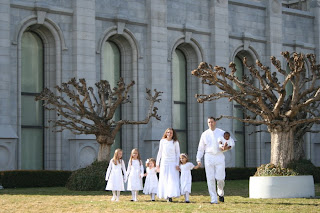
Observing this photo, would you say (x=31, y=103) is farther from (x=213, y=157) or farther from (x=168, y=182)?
(x=213, y=157)

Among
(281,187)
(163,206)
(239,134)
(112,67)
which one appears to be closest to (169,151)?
(163,206)

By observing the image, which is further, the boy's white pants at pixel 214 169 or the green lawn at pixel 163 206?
the boy's white pants at pixel 214 169

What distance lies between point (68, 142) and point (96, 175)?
A: 6110 millimetres

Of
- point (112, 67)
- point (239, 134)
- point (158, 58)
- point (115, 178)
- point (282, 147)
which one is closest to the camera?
point (115, 178)

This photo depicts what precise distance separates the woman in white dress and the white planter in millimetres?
2887

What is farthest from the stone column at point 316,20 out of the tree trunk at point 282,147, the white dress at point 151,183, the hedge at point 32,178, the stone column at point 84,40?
the white dress at point 151,183

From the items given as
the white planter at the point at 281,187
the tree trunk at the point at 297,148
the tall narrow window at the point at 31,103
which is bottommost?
the white planter at the point at 281,187

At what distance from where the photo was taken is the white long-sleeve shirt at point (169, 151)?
1922 centimetres

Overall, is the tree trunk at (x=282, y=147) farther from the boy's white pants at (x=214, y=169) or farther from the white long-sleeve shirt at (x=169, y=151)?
the white long-sleeve shirt at (x=169, y=151)

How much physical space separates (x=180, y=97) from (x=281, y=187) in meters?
17.8

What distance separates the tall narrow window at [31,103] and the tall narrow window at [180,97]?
824cm

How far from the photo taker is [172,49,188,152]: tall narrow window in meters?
37.6

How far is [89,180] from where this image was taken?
2592 centimetres

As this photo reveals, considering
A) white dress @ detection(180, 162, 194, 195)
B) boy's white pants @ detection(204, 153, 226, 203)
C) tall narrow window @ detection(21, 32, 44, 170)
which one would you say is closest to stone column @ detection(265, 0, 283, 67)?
tall narrow window @ detection(21, 32, 44, 170)
